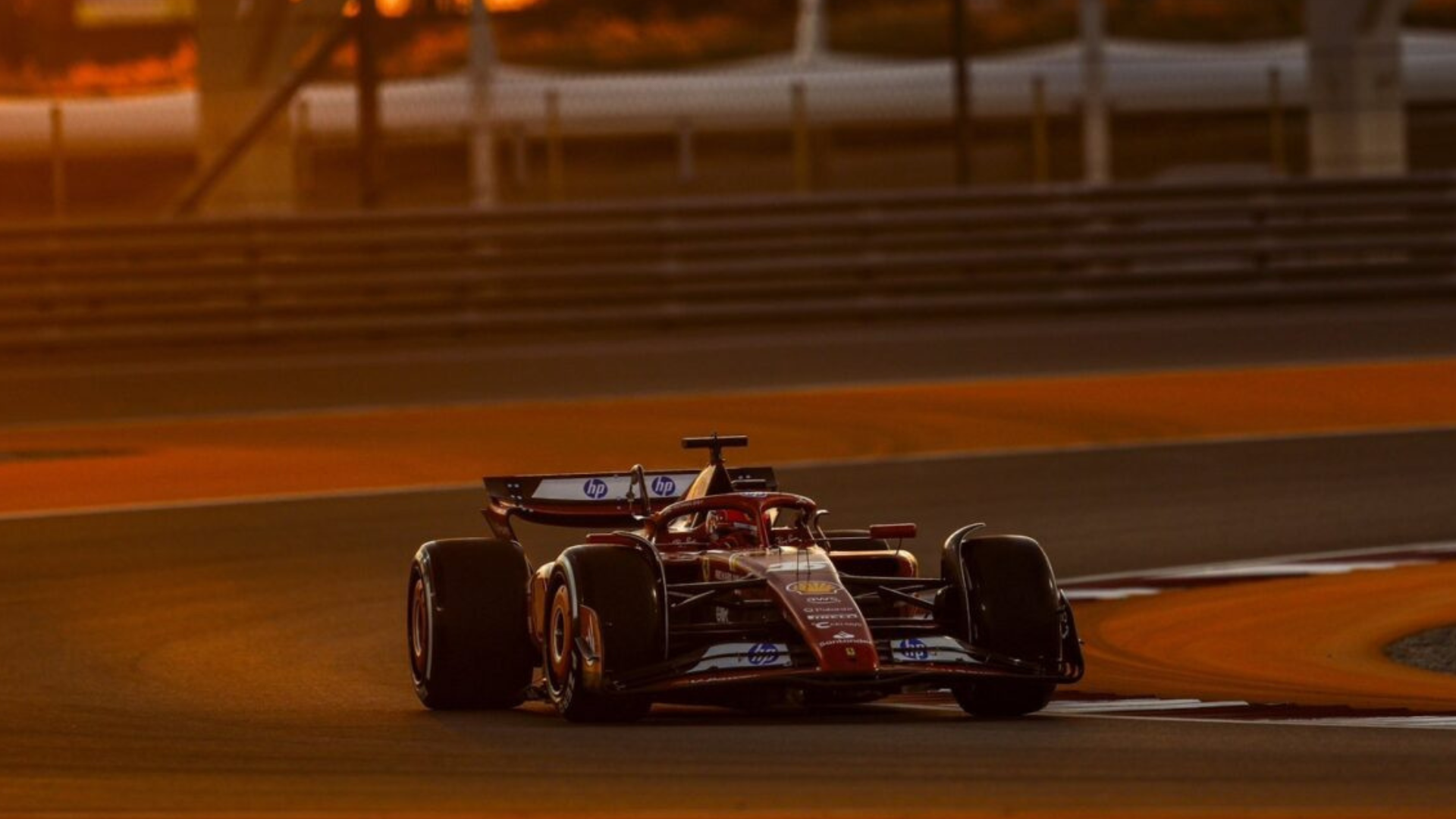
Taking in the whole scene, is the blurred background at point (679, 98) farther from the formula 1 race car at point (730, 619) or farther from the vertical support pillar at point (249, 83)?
the formula 1 race car at point (730, 619)

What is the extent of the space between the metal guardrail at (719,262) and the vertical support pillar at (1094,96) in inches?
65.0

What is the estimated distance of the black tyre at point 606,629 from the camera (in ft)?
25.1

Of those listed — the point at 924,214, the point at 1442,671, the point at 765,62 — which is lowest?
the point at 1442,671

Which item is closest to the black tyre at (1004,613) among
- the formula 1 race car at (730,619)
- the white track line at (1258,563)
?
the formula 1 race car at (730,619)

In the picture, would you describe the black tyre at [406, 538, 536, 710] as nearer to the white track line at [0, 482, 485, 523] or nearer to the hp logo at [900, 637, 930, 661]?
the hp logo at [900, 637, 930, 661]

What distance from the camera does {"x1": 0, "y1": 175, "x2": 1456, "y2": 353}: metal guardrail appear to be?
65.5ft

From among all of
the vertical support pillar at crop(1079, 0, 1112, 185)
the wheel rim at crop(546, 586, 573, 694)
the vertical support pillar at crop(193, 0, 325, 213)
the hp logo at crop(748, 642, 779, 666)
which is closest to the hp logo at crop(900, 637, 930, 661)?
the hp logo at crop(748, 642, 779, 666)

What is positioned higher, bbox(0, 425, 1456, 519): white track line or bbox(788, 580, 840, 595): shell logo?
bbox(788, 580, 840, 595): shell logo

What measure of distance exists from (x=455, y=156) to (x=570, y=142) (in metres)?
2.49

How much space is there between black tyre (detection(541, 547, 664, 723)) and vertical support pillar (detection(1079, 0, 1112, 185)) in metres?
15.2

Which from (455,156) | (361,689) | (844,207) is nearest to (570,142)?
(455,156)

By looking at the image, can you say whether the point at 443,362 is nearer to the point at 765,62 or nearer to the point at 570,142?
the point at 765,62

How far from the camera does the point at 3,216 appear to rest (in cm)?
3253

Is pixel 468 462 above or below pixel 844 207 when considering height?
below
